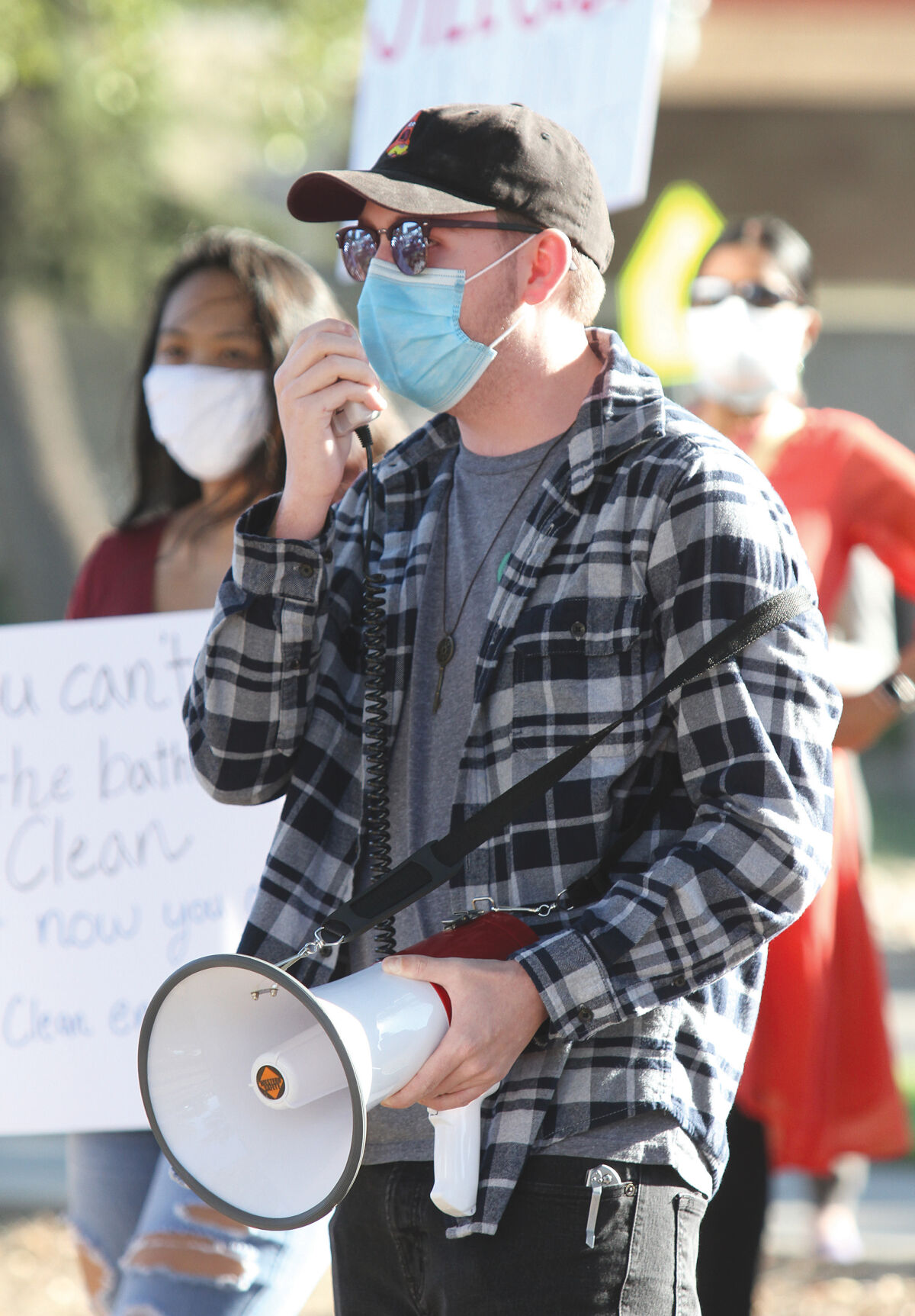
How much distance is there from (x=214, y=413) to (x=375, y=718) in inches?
41.0

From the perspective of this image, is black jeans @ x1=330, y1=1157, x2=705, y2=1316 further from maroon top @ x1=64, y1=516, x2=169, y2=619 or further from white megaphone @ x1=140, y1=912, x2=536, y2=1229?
maroon top @ x1=64, y1=516, x2=169, y2=619

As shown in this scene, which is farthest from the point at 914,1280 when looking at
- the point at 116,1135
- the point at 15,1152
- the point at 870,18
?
the point at 870,18

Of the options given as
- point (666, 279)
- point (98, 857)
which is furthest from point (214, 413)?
point (666, 279)

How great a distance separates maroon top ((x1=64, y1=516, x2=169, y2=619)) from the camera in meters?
2.97

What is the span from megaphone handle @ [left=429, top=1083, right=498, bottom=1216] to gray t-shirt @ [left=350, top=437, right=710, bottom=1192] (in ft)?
0.55

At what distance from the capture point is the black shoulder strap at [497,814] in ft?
5.79

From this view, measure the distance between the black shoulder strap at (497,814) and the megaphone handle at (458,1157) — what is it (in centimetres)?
23

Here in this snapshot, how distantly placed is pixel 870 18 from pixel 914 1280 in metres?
9.29

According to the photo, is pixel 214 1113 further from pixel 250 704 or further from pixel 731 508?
pixel 731 508

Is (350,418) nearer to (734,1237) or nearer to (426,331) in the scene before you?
(426,331)

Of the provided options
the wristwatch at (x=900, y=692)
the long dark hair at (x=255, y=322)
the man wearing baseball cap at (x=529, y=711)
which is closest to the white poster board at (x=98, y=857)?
the long dark hair at (x=255, y=322)

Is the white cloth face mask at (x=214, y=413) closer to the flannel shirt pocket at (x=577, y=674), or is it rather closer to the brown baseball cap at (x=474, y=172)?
the brown baseball cap at (x=474, y=172)

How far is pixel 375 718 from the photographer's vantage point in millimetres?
2049

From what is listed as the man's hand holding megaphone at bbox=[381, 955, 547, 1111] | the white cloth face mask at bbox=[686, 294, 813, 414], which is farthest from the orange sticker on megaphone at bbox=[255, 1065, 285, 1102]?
the white cloth face mask at bbox=[686, 294, 813, 414]
